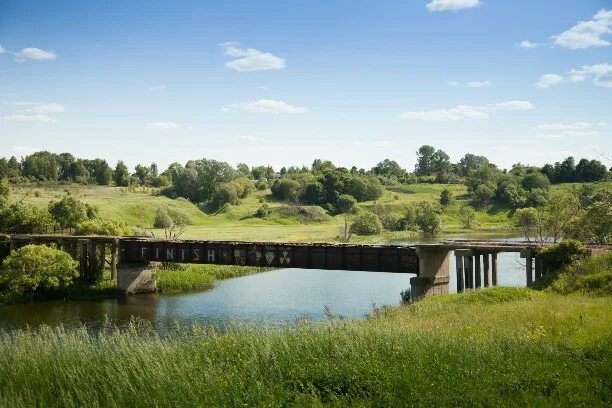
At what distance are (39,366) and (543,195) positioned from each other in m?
133

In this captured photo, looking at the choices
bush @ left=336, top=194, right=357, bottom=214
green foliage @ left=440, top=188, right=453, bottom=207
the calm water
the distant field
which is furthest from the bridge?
green foliage @ left=440, top=188, right=453, bottom=207

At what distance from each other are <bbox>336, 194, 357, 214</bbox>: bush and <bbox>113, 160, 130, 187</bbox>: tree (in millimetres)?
59524

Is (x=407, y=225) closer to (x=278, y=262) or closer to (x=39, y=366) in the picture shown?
(x=278, y=262)

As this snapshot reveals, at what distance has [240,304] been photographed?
1773 inches

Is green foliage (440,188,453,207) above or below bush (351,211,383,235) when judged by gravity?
above

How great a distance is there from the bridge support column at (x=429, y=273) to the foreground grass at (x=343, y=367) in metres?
18.2

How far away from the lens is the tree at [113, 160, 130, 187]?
166500 millimetres

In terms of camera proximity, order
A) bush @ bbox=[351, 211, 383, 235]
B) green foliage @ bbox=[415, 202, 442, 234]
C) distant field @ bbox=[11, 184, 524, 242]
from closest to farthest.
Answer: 1. distant field @ bbox=[11, 184, 524, 242]
2. bush @ bbox=[351, 211, 383, 235]
3. green foliage @ bbox=[415, 202, 442, 234]

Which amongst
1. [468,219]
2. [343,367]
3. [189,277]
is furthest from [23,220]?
[468,219]

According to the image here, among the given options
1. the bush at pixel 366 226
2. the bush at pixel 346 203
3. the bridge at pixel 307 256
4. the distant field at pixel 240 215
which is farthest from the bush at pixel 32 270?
the bush at pixel 346 203

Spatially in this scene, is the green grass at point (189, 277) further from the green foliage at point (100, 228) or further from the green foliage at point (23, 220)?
the green foliage at point (23, 220)

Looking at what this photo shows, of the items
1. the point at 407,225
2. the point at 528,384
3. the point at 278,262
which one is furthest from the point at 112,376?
the point at 407,225

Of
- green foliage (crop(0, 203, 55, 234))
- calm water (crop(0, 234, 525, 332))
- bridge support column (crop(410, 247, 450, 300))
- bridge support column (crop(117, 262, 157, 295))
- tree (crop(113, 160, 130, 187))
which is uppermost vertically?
tree (crop(113, 160, 130, 187))

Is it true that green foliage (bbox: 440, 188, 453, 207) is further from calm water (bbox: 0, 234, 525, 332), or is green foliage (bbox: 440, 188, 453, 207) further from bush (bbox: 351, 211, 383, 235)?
calm water (bbox: 0, 234, 525, 332)
